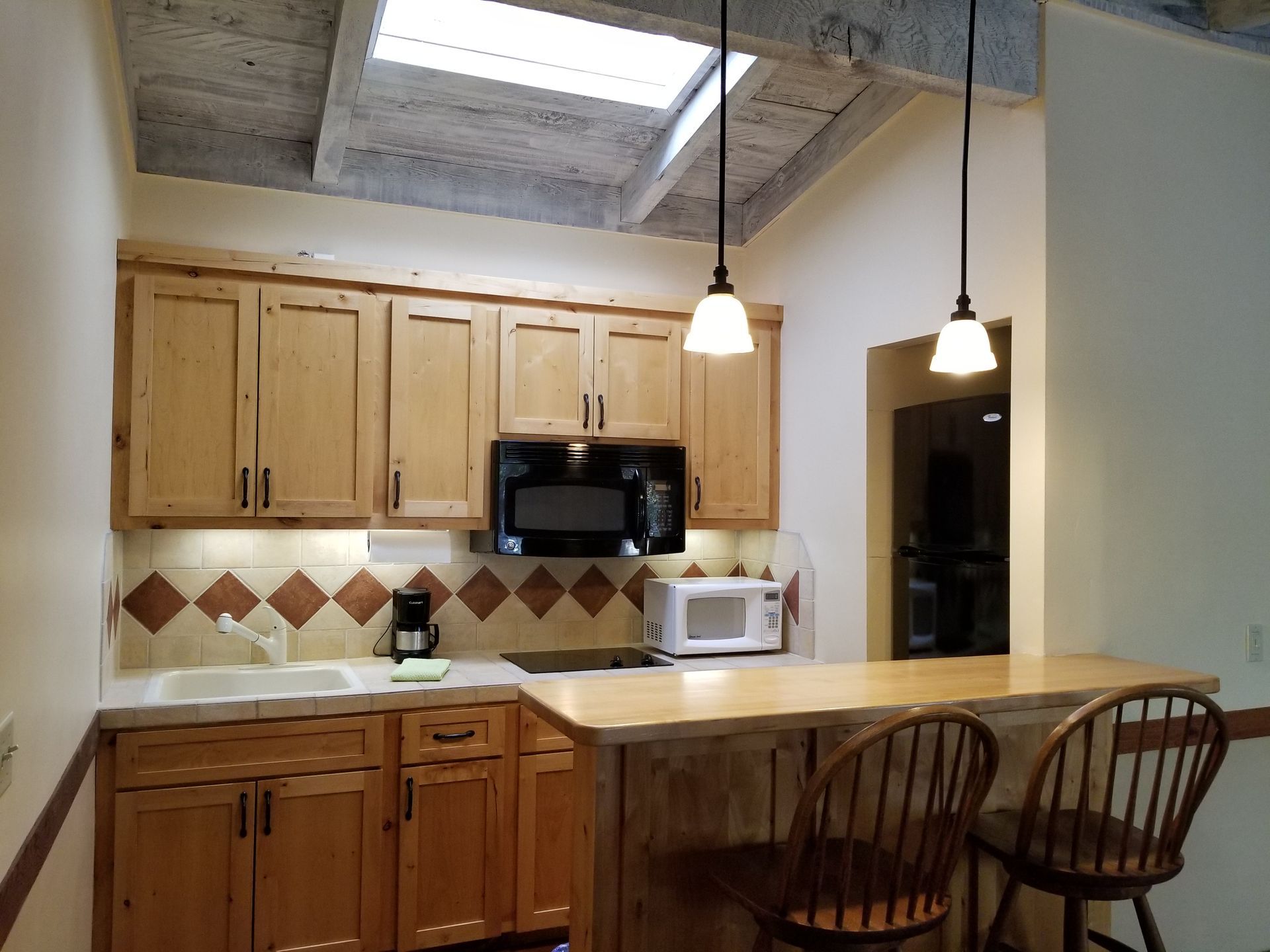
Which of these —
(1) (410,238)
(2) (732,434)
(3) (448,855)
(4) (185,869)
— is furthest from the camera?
(2) (732,434)

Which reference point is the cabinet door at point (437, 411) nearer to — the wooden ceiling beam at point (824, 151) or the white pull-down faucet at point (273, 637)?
the white pull-down faucet at point (273, 637)

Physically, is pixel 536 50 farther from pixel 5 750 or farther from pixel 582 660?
pixel 5 750

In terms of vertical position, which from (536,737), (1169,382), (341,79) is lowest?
(536,737)

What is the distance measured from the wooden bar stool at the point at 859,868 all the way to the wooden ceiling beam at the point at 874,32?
1568 mm

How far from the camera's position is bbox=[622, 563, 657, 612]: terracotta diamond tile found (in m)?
3.75

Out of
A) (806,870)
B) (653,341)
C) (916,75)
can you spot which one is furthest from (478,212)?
(806,870)

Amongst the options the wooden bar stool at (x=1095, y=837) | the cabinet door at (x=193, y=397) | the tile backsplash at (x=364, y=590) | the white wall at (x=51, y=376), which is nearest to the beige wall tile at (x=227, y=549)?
the tile backsplash at (x=364, y=590)

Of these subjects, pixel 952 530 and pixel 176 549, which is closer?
pixel 952 530

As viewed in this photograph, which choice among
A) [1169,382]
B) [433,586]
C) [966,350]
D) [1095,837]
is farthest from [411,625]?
A: [1169,382]

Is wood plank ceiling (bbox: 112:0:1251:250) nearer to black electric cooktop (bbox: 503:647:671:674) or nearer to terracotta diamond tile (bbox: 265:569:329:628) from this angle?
terracotta diamond tile (bbox: 265:569:329:628)

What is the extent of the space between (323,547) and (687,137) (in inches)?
74.7

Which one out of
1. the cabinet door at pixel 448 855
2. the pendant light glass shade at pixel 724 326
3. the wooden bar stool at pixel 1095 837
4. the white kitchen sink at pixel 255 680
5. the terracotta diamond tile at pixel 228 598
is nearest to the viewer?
the wooden bar stool at pixel 1095 837

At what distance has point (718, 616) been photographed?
3500 mm

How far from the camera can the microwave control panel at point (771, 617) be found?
136 inches
